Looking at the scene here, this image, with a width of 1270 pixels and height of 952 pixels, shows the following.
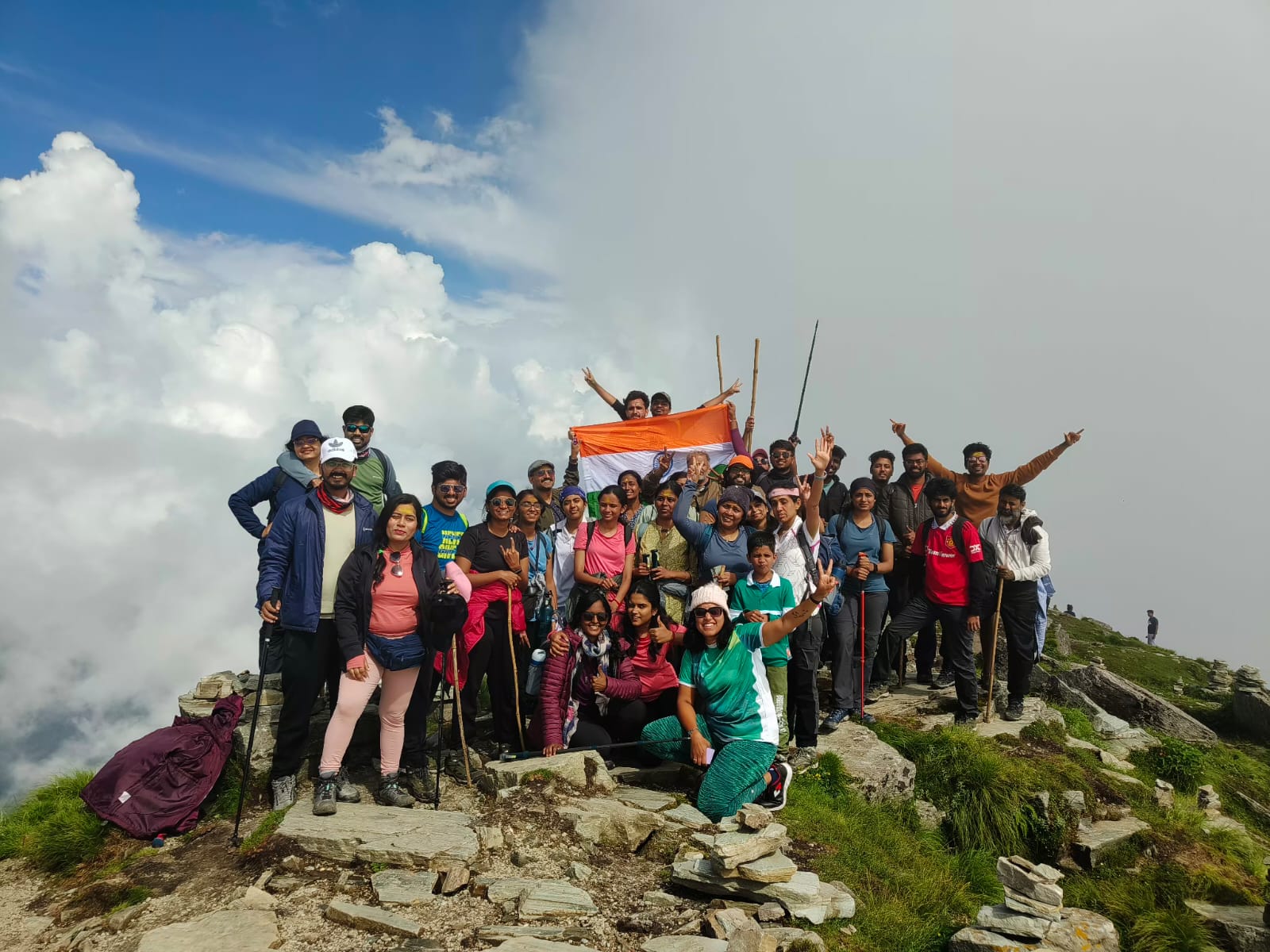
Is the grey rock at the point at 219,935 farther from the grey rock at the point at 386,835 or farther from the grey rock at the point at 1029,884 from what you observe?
the grey rock at the point at 1029,884

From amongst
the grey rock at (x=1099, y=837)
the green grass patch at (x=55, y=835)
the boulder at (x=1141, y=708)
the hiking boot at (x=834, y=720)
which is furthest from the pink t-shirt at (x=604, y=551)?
the boulder at (x=1141, y=708)

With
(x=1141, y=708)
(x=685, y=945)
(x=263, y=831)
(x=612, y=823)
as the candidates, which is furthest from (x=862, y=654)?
(x=1141, y=708)

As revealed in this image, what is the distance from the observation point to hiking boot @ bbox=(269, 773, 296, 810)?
7590 mm

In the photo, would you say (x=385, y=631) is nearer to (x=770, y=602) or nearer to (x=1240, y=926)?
(x=770, y=602)

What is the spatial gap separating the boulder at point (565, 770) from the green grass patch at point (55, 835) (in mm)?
3985

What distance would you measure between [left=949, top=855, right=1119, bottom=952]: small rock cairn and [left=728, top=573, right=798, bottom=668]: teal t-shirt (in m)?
2.98

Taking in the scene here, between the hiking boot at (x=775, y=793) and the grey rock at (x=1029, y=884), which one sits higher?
the hiking boot at (x=775, y=793)

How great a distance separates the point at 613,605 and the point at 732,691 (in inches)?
67.4

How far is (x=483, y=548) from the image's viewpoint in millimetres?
8633

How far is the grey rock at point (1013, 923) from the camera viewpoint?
20.6 ft

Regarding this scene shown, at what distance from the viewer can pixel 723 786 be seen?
7570mm

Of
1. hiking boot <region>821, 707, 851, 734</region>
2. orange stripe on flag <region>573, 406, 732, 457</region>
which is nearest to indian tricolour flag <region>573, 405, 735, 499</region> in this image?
orange stripe on flag <region>573, 406, 732, 457</region>

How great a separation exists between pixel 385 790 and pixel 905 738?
23.8ft

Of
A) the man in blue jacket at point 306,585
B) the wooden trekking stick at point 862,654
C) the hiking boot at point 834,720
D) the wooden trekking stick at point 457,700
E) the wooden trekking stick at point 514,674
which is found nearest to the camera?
the man in blue jacket at point 306,585
